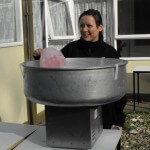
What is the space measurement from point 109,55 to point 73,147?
783 mm

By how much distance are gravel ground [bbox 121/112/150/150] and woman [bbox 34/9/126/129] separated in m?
1.94

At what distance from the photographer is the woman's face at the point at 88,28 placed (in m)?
2.27

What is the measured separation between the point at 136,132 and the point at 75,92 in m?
3.45

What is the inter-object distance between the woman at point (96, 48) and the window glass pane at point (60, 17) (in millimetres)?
3230

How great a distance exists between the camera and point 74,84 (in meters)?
1.57

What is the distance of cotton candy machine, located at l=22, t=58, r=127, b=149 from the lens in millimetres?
1573

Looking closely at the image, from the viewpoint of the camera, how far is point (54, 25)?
18.7 feet

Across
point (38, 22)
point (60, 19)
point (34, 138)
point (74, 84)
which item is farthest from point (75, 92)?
point (60, 19)

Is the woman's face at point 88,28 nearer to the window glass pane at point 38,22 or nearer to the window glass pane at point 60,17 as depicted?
the window glass pane at point 38,22

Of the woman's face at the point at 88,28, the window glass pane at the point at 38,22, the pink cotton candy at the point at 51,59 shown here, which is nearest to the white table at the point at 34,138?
the pink cotton candy at the point at 51,59

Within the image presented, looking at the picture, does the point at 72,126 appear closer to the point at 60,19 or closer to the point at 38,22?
the point at 38,22

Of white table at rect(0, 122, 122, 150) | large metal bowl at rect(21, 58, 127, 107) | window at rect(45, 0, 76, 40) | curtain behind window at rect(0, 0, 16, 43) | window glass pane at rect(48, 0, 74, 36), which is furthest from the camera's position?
window glass pane at rect(48, 0, 74, 36)

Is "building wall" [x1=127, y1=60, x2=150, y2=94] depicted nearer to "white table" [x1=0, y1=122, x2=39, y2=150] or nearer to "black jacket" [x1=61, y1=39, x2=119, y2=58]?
"black jacket" [x1=61, y1=39, x2=119, y2=58]

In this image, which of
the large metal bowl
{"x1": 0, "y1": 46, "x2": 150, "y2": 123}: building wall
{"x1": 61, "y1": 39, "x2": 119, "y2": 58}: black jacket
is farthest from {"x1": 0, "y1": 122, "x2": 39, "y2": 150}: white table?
{"x1": 0, "y1": 46, "x2": 150, "y2": 123}: building wall
